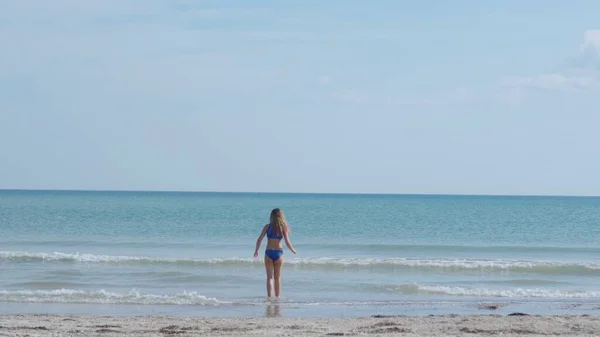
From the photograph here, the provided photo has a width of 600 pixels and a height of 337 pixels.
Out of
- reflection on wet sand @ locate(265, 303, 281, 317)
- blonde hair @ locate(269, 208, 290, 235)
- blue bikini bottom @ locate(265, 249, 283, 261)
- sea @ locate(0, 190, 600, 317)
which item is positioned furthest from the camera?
blue bikini bottom @ locate(265, 249, 283, 261)

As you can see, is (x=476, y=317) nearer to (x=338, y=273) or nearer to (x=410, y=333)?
(x=410, y=333)

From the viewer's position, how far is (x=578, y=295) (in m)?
15.5

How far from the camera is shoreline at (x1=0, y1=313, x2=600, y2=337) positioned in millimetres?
9859

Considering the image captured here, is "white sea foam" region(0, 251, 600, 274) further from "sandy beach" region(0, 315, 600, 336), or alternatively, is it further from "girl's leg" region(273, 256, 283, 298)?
"sandy beach" region(0, 315, 600, 336)

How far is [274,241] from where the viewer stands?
14.0 meters

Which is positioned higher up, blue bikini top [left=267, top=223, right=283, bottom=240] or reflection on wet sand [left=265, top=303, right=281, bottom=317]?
blue bikini top [left=267, top=223, right=283, bottom=240]

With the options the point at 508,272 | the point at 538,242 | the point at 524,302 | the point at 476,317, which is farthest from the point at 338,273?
the point at 538,242

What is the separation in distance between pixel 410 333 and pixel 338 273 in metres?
9.50

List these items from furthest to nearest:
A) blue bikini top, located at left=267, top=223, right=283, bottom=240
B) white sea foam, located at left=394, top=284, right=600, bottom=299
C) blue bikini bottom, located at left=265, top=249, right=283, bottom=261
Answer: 1. white sea foam, located at left=394, top=284, right=600, bottom=299
2. blue bikini bottom, located at left=265, top=249, right=283, bottom=261
3. blue bikini top, located at left=267, top=223, right=283, bottom=240

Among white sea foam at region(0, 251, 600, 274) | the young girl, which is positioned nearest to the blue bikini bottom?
the young girl

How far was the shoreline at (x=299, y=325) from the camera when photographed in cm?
986

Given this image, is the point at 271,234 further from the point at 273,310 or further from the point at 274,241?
the point at 273,310

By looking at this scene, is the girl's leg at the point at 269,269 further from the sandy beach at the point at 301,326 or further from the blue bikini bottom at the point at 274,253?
the sandy beach at the point at 301,326

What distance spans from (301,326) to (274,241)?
3614mm
